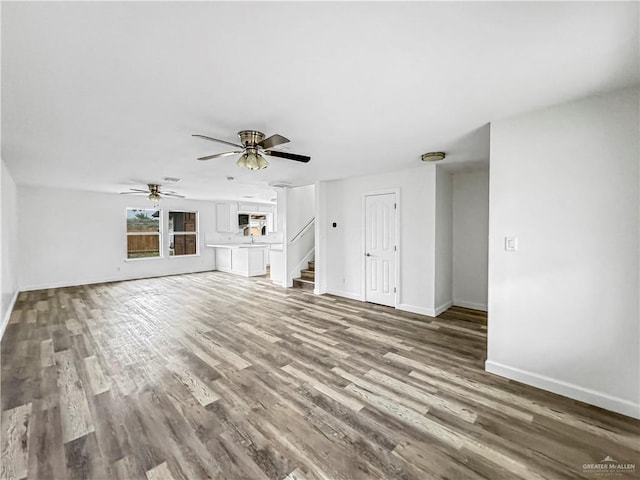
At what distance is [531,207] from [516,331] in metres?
1.13

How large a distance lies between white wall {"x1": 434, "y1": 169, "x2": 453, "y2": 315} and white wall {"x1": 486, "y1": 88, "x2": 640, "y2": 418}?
1826 mm

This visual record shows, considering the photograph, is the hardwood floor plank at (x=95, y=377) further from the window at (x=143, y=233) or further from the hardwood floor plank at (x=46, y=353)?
the window at (x=143, y=233)

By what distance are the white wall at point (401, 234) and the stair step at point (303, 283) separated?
612 mm

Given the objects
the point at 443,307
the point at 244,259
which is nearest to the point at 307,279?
the point at 244,259

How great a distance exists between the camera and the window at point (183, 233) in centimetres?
847

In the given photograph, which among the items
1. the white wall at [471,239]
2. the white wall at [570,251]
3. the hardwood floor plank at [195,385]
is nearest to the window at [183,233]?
the hardwood floor plank at [195,385]

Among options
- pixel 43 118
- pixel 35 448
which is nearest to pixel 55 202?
pixel 43 118

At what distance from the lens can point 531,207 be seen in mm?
2326

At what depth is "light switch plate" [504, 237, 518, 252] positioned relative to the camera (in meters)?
2.41

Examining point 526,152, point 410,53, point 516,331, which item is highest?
point 410,53

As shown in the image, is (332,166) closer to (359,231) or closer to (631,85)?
(359,231)

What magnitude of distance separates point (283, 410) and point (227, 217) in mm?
8345

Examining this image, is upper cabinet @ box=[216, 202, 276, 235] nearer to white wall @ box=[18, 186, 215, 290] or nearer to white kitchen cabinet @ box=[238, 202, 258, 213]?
white kitchen cabinet @ box=[238, 202, 258, 213]

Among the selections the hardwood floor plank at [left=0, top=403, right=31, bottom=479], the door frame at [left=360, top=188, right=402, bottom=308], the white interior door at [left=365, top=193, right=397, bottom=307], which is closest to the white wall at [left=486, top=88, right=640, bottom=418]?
the door frame at [left=360, top=188, right=402, bottom=308]
